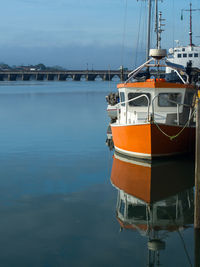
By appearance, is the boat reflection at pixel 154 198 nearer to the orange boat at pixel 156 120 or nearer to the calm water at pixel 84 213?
the calm water at pixel 84 213

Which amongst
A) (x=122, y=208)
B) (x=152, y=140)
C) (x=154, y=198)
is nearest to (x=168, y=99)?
(x=152, y=140)

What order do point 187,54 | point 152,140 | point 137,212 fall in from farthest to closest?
point 187,54 < point 152,140 < point 137,212

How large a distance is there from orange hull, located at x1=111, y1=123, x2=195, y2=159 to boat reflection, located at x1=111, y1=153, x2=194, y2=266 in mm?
464

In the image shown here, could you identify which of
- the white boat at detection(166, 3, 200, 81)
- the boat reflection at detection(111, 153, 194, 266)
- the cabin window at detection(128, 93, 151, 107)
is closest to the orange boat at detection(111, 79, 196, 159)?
the cabin window at detection(128, 93, 151, 107)

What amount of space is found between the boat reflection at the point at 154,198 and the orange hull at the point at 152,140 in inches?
18.3

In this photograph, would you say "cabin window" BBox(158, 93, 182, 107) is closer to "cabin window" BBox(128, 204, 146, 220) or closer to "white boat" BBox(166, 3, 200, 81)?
"cabin window" BBox(128, 204, 146, 220)

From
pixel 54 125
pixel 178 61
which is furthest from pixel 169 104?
pixel 178 61

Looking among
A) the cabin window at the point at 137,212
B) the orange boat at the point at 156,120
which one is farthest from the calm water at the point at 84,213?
the orange boat at the point at 156,120

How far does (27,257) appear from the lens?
30.5 ft

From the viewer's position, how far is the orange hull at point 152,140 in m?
17.2

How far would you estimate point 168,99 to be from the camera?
719 inches

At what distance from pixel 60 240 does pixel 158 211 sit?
352 centimetres

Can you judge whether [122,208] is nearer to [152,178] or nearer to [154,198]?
[154,198]

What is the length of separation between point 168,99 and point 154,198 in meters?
5.91
